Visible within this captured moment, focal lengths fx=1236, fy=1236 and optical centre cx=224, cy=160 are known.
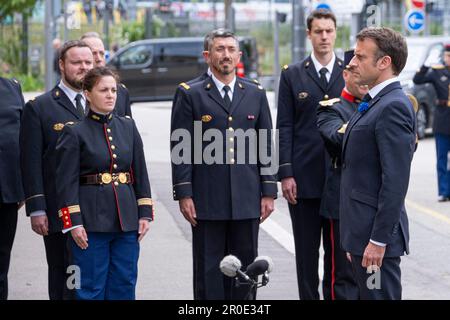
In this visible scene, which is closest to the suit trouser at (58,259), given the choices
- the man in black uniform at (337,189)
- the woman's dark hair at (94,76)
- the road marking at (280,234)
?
the woman's dark hair at (94,76)

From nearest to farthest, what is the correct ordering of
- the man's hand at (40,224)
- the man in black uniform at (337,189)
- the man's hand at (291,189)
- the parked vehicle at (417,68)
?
1. the man in black uniform at (337,189)
2. the man's hand at (40,224)
3. the man's hand at (291,189)
4. the parked vehicle at (417,68)

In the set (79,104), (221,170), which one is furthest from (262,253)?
(79,104)

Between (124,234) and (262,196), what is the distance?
1.11 m

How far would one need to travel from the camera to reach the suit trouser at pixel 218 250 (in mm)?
7809

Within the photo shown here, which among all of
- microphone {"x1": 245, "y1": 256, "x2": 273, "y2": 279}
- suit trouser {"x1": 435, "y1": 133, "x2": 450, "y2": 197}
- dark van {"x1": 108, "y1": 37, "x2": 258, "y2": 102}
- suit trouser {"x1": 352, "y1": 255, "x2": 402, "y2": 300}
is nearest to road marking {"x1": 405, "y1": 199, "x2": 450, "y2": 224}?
suit trouser {"x1": 435, "y1": 133, "x2": 450, "y2": 197}

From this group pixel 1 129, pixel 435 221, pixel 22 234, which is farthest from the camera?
pixel 435 221

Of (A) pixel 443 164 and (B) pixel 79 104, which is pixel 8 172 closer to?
(B) pixel 79 104

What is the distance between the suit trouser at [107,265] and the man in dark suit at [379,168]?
153 centimetres

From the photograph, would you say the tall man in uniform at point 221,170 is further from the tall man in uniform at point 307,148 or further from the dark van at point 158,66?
the dark van at point 158,66

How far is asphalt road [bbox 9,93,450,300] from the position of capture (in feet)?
30.9
